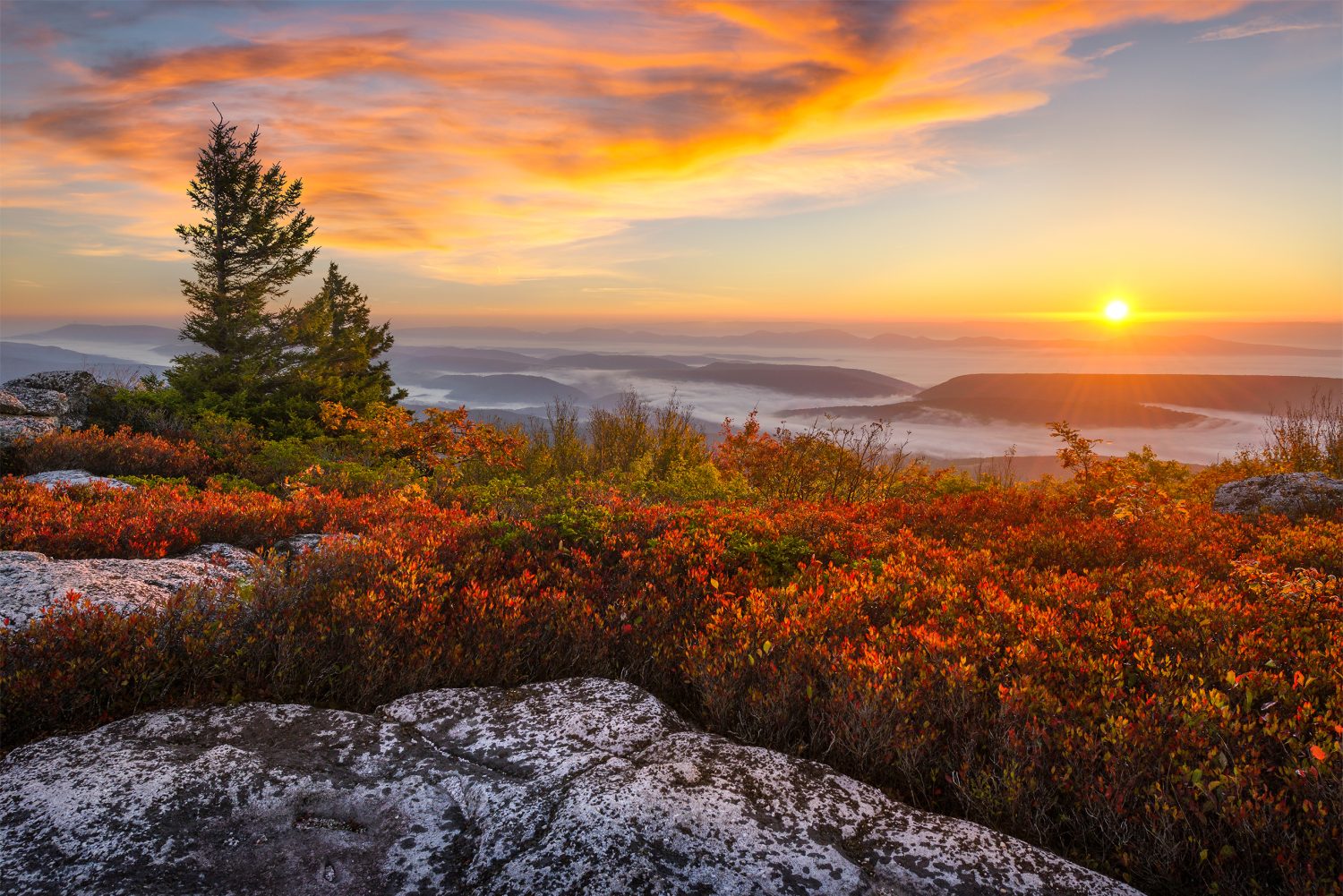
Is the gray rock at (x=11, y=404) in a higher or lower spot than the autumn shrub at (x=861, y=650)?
higher

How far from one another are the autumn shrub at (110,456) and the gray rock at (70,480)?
467 millimetres

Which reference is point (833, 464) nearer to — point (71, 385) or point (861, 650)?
point (861, 650)

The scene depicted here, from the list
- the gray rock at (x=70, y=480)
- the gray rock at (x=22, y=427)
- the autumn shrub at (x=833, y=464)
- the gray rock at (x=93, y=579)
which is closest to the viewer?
the gray rock at (x=93, y=579)

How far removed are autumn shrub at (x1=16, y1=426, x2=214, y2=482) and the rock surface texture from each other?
9438 millimetres

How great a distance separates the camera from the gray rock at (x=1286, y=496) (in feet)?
27.1

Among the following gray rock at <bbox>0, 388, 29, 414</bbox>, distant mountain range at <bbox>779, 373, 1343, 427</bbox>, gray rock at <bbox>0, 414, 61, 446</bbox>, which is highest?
gray rock at <bbox>0, 388, 29, 414</bbox>

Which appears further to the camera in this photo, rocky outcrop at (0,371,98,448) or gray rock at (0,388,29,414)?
gray rock at (0,388,29,414)

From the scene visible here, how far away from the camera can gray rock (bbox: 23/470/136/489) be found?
8000 mm

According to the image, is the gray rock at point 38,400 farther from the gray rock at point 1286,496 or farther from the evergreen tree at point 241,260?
the gray rock at point 1286,496

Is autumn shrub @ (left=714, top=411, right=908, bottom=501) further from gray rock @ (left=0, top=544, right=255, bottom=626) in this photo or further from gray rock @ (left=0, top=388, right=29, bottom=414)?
gray rock @ (left=0, top=388, right=29, bottom=414)

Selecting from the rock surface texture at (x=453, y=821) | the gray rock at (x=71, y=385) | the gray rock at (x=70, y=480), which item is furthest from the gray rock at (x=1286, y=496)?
the gray rock at (x=71, y=385)

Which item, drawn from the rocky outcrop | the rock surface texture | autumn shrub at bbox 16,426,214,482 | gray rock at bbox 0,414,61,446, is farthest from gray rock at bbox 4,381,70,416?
the rock surface texture


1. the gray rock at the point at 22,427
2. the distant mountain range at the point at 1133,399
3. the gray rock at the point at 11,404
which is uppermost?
the gray rock at the point at 11,404

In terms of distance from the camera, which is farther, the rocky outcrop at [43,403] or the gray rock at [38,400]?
the gray rock at [38,400]
